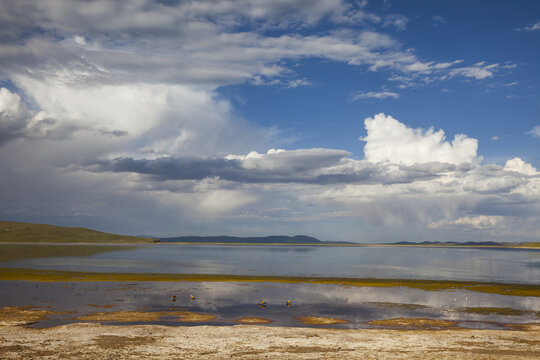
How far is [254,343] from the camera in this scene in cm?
3089

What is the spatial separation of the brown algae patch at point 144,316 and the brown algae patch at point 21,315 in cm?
409

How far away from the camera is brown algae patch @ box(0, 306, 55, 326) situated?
3738 centimetres

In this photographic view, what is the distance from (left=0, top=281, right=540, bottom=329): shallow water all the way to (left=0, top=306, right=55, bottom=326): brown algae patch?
1372mm

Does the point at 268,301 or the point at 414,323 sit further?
the point at 268,301

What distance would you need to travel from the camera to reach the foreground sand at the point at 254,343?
1088 inches

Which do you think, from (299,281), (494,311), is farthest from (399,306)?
(299,281)

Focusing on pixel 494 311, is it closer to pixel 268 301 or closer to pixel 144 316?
pixel 268 301

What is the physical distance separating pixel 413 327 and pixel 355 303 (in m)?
14.4

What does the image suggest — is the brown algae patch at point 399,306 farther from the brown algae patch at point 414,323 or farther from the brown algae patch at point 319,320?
the brown algae patch at point 319,320

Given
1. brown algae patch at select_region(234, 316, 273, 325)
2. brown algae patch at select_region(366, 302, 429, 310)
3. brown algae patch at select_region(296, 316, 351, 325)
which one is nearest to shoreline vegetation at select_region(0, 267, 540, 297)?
brown algae patch at select_region(366, 302, 429, 310)

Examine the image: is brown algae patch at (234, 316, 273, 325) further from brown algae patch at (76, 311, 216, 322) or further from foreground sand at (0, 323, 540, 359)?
foreground sand at (0, 323, 540, 359)

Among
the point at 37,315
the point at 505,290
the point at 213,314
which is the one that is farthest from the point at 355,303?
the point at 37,315

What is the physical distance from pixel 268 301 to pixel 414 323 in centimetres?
1988

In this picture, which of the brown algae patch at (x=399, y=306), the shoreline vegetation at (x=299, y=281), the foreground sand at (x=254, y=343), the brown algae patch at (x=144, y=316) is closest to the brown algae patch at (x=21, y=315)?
the foreground sand at (x=254, y=343)
